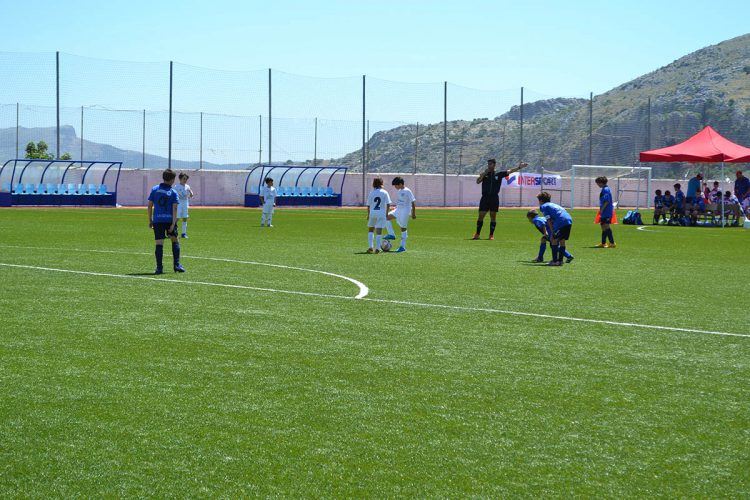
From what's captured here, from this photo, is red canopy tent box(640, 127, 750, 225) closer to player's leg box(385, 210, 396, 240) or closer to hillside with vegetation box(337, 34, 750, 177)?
player's leg box(385, 210, 396, 240)

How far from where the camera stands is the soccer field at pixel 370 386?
514 cm

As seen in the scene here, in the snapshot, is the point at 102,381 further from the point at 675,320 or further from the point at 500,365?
the point at 675,320

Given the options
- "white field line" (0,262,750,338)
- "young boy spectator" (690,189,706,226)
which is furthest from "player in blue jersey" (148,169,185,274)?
"young boy spectator" (690,189,706,226)

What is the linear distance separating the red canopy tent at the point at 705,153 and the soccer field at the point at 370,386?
22.6 meters

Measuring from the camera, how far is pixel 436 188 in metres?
59.1

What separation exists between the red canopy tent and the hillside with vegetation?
25.7 meters

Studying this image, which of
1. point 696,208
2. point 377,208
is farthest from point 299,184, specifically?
point 377,208

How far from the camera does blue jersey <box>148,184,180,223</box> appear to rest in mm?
15012

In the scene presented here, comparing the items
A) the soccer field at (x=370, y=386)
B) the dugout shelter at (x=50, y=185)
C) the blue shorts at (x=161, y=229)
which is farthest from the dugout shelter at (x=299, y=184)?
the soccer field at (x=370, y=386)

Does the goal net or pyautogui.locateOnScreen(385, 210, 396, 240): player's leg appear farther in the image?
the goal net

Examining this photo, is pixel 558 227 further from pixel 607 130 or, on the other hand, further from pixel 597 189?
pixel 607 130

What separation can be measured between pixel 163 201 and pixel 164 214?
0.68ft

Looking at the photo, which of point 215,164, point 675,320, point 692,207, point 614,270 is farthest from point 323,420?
point 215,164

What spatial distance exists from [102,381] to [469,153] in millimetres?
105692
